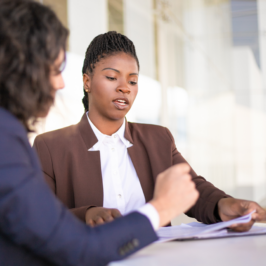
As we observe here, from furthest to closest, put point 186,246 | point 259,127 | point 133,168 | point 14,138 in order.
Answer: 1. point 259,127
2. point 133,168
3. point 186,246
4. point 14,138

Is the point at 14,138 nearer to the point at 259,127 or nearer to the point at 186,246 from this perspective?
the point at 186,246

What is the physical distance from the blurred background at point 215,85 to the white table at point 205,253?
11.8ft

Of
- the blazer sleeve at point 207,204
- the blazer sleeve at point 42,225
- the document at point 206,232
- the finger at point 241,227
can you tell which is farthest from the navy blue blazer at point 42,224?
the blazer sleeve at point 207,204

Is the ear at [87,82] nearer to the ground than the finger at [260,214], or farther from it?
farther from it

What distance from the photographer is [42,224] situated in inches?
25.8

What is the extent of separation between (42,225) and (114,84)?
1042 millimetres

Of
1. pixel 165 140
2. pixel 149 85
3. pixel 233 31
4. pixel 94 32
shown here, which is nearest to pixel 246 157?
pixel 233 31

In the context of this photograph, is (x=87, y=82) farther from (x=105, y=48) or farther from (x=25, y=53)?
(x=25, y=53)

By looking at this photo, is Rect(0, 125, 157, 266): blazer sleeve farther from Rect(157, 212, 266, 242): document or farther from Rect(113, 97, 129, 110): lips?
Rect(113, 97, 129, 110): lips

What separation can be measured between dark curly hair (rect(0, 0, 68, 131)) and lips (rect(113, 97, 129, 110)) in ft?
2.65

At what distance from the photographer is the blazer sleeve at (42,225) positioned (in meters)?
0.64

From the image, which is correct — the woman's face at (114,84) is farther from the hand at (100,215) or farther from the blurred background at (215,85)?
the blurred background at (215,85)

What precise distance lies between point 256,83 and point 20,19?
234 inches

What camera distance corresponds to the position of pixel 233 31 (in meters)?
6.27
